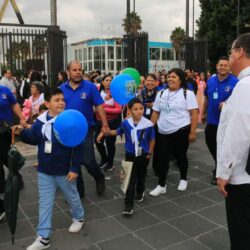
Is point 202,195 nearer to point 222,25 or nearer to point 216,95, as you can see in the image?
point 216,95

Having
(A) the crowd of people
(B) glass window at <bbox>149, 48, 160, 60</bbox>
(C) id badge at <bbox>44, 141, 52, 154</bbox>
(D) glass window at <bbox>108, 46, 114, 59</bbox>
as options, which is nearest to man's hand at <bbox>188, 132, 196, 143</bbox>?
(A) the crowd of people

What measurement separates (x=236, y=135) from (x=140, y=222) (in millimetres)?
2106

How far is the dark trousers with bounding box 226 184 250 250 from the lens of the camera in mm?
2459

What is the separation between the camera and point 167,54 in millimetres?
70375

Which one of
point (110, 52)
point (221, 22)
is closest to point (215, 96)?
point (221, 22)

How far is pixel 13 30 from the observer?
10586mm

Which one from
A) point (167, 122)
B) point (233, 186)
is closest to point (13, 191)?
point (233, 186)

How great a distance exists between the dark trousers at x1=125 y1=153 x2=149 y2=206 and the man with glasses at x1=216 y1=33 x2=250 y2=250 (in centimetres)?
183

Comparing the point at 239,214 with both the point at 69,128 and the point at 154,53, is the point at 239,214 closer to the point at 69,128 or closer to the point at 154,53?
the point at 69,128

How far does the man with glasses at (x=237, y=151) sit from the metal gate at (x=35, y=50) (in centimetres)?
924

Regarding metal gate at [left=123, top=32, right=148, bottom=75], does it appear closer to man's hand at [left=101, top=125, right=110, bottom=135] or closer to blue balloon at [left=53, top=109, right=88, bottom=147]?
man's hand at [left=101, top=125, right=110, bottom=135]

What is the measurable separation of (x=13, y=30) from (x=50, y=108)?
793 centimetres

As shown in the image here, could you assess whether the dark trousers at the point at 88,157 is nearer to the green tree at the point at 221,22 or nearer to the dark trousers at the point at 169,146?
the dark trousers at the point at 169,146

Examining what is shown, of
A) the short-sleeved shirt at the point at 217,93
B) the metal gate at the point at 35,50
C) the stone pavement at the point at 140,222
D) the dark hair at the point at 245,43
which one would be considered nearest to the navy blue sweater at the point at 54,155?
the stone pavement at the point at 140,222
